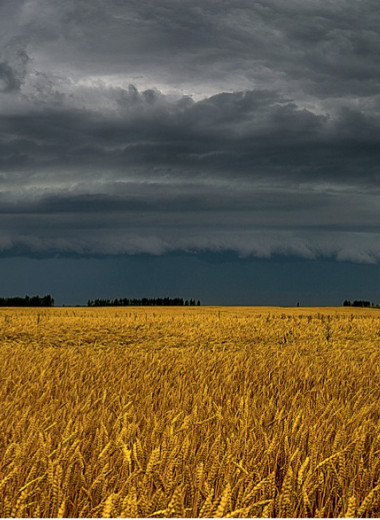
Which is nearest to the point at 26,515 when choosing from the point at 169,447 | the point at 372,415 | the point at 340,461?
the point at 169,447

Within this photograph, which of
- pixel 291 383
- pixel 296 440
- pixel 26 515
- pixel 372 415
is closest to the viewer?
pixel 26 515

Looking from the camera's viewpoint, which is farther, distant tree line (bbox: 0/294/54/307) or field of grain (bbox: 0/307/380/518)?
distant tree line (bbox: 0/294/54/307)

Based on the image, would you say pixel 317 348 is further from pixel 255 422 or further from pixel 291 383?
pixel 255 422

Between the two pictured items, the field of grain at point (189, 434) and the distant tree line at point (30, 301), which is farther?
the distant tree line at point (30, 301)

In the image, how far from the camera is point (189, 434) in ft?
12.9

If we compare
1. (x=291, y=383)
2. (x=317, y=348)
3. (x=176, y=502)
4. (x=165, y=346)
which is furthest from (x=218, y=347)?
(x=176, y=502)

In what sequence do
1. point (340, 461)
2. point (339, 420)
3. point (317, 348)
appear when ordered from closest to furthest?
1. point (340, 461)
2. point (339, 420)
3. point (317, 348)

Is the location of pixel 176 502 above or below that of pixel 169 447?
above

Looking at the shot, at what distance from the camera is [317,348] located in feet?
43.7

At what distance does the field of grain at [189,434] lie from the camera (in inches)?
103

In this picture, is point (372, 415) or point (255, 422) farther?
point (372, 415)

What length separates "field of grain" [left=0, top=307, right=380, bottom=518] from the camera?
2.60 meters

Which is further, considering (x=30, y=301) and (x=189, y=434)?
(x=30, y=301)

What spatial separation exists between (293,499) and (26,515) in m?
1.35
